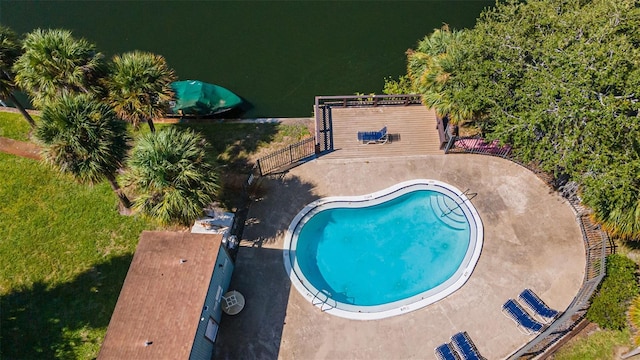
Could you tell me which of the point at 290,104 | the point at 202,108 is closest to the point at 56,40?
the point at 202,108

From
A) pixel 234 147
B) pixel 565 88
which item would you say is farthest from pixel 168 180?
pixel 565 88

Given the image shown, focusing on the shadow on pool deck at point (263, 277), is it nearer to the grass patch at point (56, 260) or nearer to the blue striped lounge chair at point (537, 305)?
the grass patch at point (56, 260)

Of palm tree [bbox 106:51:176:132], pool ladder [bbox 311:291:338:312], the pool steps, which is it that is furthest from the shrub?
palm tree [bbox 106:51:176:132]

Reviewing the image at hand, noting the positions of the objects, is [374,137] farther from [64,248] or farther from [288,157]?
[64,248]

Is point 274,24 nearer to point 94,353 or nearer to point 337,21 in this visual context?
point 337,21

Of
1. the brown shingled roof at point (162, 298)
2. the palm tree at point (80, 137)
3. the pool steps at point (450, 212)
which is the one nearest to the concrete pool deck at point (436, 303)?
the pool steps at point (450, 212)

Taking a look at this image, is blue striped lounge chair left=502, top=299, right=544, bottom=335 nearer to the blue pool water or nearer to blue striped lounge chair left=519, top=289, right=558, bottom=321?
blue striped lounge chair left=519, top=289, right=558, bottom=321
